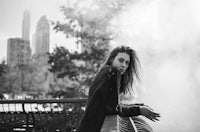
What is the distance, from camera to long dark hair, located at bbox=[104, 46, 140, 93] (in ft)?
6.05

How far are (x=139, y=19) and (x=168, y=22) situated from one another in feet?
4.31

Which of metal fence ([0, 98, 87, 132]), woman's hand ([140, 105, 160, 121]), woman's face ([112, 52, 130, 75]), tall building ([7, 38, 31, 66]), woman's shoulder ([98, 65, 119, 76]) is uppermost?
tall building ([7, 38, 31, 66])

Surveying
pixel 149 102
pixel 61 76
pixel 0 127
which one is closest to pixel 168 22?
pixel 149 102

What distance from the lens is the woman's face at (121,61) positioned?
178 centimetres

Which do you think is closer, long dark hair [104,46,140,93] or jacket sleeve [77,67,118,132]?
jacket sleeve [77,67,118,132]

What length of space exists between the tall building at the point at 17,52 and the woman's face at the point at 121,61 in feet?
145

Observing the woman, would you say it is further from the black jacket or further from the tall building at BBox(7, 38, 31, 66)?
the tall building at BBox(7, 38, 31, 66)

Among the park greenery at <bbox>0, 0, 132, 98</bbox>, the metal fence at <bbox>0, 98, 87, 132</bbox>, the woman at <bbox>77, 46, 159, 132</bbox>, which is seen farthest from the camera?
the park greenery at <bbox>0, 0, 132, 98</bbox>

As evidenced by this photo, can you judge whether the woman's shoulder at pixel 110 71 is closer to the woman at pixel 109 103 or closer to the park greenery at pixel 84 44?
the woman at pixel 109 103

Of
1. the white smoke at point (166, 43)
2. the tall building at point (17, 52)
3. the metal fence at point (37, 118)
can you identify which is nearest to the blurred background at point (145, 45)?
the white smoke at point (166, 43)

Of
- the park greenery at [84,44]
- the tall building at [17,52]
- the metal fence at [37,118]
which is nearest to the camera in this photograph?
the metal fence at [37,118]

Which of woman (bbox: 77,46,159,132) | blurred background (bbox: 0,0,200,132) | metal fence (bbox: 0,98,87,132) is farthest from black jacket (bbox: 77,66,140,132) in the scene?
blurred background (bbox: 0,0,200,132)

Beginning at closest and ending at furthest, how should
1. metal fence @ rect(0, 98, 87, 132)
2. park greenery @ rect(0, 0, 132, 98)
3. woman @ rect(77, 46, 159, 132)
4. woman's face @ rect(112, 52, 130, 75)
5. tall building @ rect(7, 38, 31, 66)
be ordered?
woman @ rect(77, 46, 159, 132), woman's face @ rect(112, 52, 130, 75), metal fence @ rect(0, 98, 87, 132), park greenery @ rect(0, 0, 132, 98), tall building @ rect(7, 38, 31, 66)

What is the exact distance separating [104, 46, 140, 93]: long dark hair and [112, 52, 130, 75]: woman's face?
0.09 feet
